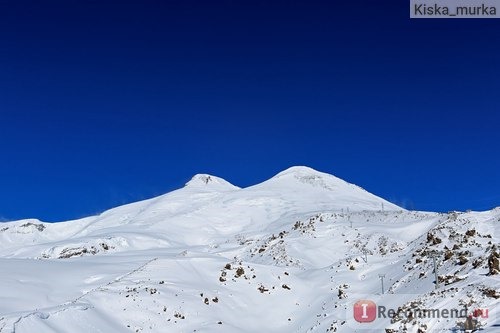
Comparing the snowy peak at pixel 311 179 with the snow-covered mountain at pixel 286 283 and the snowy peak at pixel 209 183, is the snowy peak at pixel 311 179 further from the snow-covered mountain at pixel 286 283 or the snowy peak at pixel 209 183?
the snow-covered mountain at pixel 286 283

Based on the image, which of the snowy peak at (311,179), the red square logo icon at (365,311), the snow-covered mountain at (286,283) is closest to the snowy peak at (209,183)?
the snowy peak at (311,179)

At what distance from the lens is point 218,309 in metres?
32.1

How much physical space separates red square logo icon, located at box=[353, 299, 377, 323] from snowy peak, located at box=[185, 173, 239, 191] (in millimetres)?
126890

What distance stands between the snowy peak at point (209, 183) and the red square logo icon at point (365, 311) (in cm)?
12689

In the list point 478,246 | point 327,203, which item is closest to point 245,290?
point 478,246

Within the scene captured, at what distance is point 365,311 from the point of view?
2792cm

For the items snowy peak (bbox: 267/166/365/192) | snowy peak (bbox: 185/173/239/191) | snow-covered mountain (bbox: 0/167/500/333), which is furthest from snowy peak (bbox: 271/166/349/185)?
snow-covered mountain (bbox: 0/167/500/333)

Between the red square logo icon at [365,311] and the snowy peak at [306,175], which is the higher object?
the snowy peak at [306,175]

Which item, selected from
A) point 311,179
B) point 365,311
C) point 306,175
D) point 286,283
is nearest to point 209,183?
point 306,175

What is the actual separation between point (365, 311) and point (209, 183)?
465 feet

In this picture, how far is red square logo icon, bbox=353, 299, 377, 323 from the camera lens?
25.9 meters

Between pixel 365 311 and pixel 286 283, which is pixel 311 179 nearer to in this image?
pixel 286 283

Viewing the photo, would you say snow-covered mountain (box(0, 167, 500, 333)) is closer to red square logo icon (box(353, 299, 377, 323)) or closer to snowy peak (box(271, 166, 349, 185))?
red square logo icon (box(353, 299, 377, 323))

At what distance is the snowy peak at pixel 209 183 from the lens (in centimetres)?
15962
